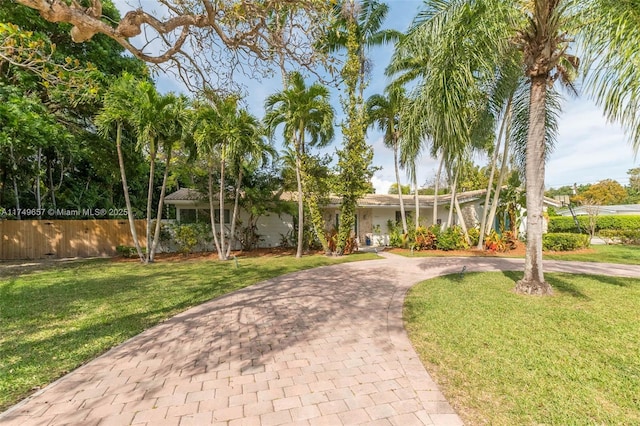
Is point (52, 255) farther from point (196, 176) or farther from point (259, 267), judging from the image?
point (259, 267)

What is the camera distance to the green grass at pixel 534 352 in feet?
8.96

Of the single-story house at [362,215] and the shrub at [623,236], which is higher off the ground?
the single-story house at [362,215]

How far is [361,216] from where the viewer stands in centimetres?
1942

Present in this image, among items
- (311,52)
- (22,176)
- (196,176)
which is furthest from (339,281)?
(22,176)

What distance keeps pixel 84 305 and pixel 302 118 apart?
32.7 ft

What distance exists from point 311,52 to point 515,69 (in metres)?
6.29

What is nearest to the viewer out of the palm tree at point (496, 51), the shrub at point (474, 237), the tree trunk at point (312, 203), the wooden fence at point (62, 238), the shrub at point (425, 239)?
the palm tree at point (496, 51)

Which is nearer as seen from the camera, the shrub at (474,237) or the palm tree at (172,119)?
the palm tree at (172,119)

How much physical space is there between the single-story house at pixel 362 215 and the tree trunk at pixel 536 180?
35.6 ft

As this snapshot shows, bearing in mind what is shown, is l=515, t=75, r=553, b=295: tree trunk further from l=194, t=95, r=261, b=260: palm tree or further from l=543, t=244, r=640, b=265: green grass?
l=194, t=95, r=261, b=260: palm tree

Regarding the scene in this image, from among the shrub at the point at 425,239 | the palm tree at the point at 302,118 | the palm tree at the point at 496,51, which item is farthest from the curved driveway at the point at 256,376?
the shrub at the point at 425,239

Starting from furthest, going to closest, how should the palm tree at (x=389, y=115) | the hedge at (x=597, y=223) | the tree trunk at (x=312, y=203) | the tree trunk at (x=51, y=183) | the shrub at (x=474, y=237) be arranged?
the hedge at (x=597, y=223), the tree trunk at (x=51, y=183), the shrub at (x=474, y=237), the palm tree at (x=389, y=115), the tree trunk at (x=312, y=203)

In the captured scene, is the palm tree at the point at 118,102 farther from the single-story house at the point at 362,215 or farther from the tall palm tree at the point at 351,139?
the tall palm tree at the point at 351,139

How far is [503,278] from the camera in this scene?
854 cm
